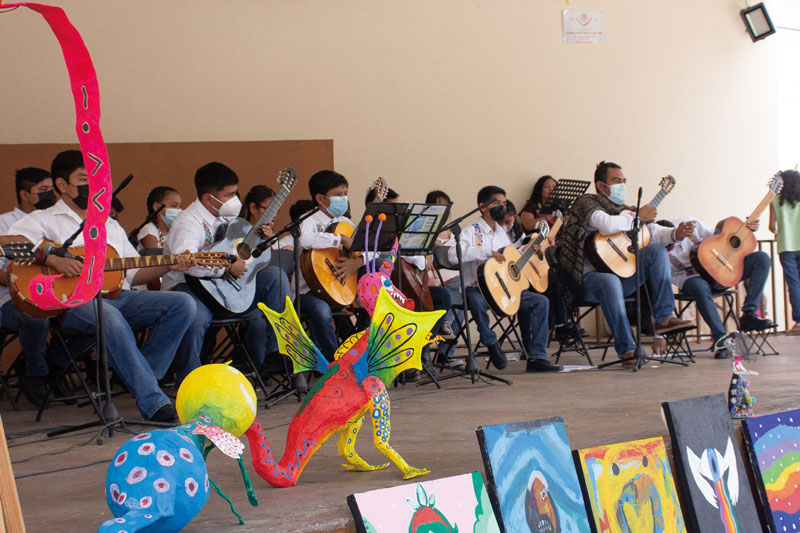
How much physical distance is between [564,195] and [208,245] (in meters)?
3.86

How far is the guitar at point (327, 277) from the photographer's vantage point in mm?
4379

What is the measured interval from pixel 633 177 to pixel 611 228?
306cm

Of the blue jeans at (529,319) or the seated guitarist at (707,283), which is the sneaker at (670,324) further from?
the blue jeans at (529,319)

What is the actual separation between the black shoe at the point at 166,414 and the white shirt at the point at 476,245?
228cm

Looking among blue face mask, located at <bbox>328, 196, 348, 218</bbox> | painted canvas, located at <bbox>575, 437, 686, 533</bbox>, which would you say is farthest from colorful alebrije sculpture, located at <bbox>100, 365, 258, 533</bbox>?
blue face mask, located at <bbox>328, 196, 348, 218</bbox>

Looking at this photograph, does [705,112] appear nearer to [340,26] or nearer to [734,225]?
[734,225]

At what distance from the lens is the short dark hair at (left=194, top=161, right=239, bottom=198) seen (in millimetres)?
4125

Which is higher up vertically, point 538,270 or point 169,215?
point 169,215

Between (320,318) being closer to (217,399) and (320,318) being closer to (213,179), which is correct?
(213,179)

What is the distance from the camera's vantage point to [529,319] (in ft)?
17.7

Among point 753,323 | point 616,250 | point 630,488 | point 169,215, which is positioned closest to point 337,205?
point 169,215

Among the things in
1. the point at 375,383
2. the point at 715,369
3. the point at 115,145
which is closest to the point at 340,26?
the point at 115,145

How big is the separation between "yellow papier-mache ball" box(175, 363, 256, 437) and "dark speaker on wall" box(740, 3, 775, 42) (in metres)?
Answer: 8.10

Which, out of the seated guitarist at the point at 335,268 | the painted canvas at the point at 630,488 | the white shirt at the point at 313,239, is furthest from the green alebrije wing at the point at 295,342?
the white shirt at the point at 313,239
